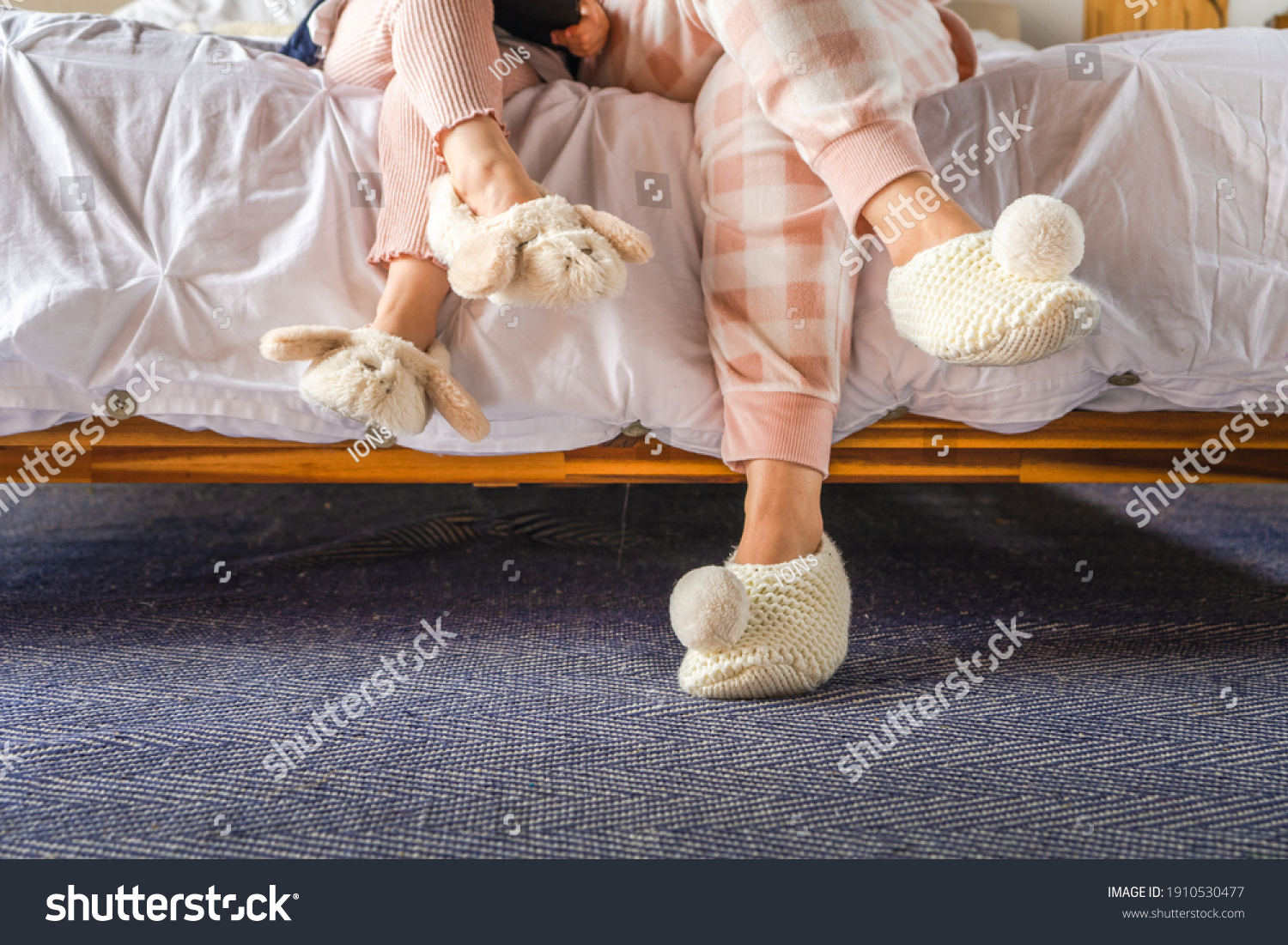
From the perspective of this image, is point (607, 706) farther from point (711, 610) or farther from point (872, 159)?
point (872, 159)

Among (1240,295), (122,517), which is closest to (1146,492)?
(1240,295)

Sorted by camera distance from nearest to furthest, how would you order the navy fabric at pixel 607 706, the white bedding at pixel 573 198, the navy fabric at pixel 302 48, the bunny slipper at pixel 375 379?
the navy fabric at pixel 607 706 < the bunny slipper at pixel 375 379 < the white bedding at pixel 573 198 < the navy fabric at pixel 302 48

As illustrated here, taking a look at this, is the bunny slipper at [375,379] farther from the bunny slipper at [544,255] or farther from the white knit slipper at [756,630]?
the white knit slipper at [756,630]

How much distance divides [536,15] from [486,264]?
35cm

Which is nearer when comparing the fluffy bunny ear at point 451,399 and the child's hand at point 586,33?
the fluffy bunny ear at point 451,399

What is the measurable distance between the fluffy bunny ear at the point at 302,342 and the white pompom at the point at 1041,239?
0.46 m

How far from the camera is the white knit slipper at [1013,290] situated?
51cm

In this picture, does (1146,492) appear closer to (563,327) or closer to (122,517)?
(563,327)

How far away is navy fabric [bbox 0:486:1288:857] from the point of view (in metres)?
0.45

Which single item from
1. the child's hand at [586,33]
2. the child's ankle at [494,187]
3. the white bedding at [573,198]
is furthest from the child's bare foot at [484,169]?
the child's hand at [586,33]

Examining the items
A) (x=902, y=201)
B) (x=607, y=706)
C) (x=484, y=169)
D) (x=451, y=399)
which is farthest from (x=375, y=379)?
(x=902, y=201)

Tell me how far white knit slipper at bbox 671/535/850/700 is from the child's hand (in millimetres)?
509

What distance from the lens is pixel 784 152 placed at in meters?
0.66

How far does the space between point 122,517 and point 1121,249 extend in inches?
47.2
